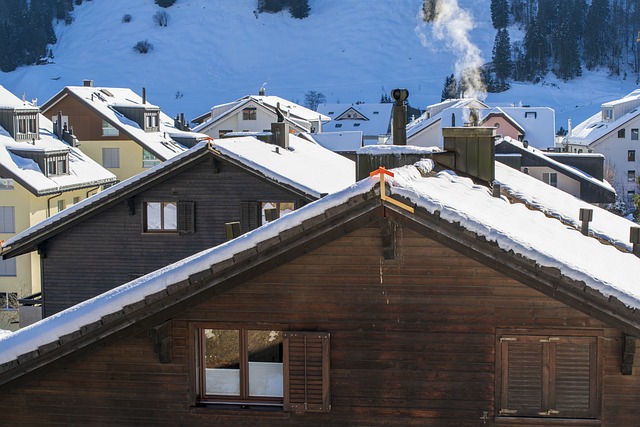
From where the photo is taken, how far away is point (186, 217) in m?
23.7

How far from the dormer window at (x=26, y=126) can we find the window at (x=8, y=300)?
877 centimetres

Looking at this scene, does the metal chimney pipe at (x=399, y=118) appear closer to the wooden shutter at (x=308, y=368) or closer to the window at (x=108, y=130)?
the wooden shutter at (x=308, y=368)

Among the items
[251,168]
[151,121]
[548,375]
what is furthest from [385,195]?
[151,121]

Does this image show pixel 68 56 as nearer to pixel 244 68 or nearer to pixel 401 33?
pixel 244 68

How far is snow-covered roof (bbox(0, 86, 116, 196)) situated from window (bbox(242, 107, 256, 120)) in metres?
22.8

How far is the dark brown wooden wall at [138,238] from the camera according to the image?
77.7 ft

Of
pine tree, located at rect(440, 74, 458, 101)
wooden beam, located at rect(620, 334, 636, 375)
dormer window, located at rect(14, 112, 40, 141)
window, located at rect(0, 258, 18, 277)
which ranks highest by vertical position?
→ pine tree, located at rect(440, 74, 458, 101)

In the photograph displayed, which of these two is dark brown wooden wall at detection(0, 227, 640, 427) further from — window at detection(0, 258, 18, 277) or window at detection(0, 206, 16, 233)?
window at detection(0, 206, 16, 233)

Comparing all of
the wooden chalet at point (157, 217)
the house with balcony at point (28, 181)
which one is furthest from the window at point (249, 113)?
the wooden chalet at point (157, 217)

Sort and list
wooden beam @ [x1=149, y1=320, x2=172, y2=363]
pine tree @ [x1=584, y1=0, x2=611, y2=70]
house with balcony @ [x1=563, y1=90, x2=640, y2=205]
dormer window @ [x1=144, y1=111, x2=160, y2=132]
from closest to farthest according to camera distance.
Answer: wooden beam @ [x1=149, y1=320, x2=172, y2=363]
dormer window @ [x1=144, y1=111, x2=160, y2=132]
house with balcony @ [x1=563, y1=90, x2=640, y2=205]
pine tree @ [x1=584, y1=0, x2=611, y2=70]

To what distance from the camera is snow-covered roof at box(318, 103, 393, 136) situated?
95.6 metres

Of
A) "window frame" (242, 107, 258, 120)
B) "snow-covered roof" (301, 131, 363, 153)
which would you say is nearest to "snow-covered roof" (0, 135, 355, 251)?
"snow-covered roof" (301, 131, 363, 153)

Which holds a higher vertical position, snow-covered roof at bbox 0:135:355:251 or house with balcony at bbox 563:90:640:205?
house with balcony at bbox 563:90:640:205

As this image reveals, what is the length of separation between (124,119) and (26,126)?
12.1 meters
